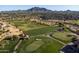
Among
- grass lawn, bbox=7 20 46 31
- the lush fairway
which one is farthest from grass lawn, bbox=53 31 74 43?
grass lawn, bbox=7 20 46 31

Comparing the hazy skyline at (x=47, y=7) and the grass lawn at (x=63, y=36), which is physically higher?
the hazy skyline at (x=47, y=7)

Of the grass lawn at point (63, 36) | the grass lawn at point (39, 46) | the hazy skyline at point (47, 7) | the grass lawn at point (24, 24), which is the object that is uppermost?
the hazy skyline at point (47, 7)

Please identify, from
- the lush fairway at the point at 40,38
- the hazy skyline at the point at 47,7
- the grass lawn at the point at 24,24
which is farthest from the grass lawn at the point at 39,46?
the hazy skyline at the point at 47,7

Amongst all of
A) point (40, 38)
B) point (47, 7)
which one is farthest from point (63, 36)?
point (47, 7)

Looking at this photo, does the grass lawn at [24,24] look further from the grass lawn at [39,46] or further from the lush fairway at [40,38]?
the grass lawn at [39,46]

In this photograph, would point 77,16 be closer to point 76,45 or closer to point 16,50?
point 76,45

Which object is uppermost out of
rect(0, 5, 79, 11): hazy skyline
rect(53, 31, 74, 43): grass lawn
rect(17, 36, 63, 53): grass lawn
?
rect(0, 5, 79, 11): hazy skyline

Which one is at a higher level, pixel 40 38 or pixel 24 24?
pixel 24 24

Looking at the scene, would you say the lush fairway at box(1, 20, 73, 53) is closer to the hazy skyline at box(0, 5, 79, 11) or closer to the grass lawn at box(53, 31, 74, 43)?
the grass lawn at box(53, 31, 74, 43)

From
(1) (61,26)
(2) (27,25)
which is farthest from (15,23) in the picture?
(1) (61,26)

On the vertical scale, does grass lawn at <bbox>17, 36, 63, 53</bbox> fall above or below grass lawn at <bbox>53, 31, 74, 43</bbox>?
below

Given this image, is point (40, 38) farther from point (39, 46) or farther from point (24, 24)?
point (24, 24)
